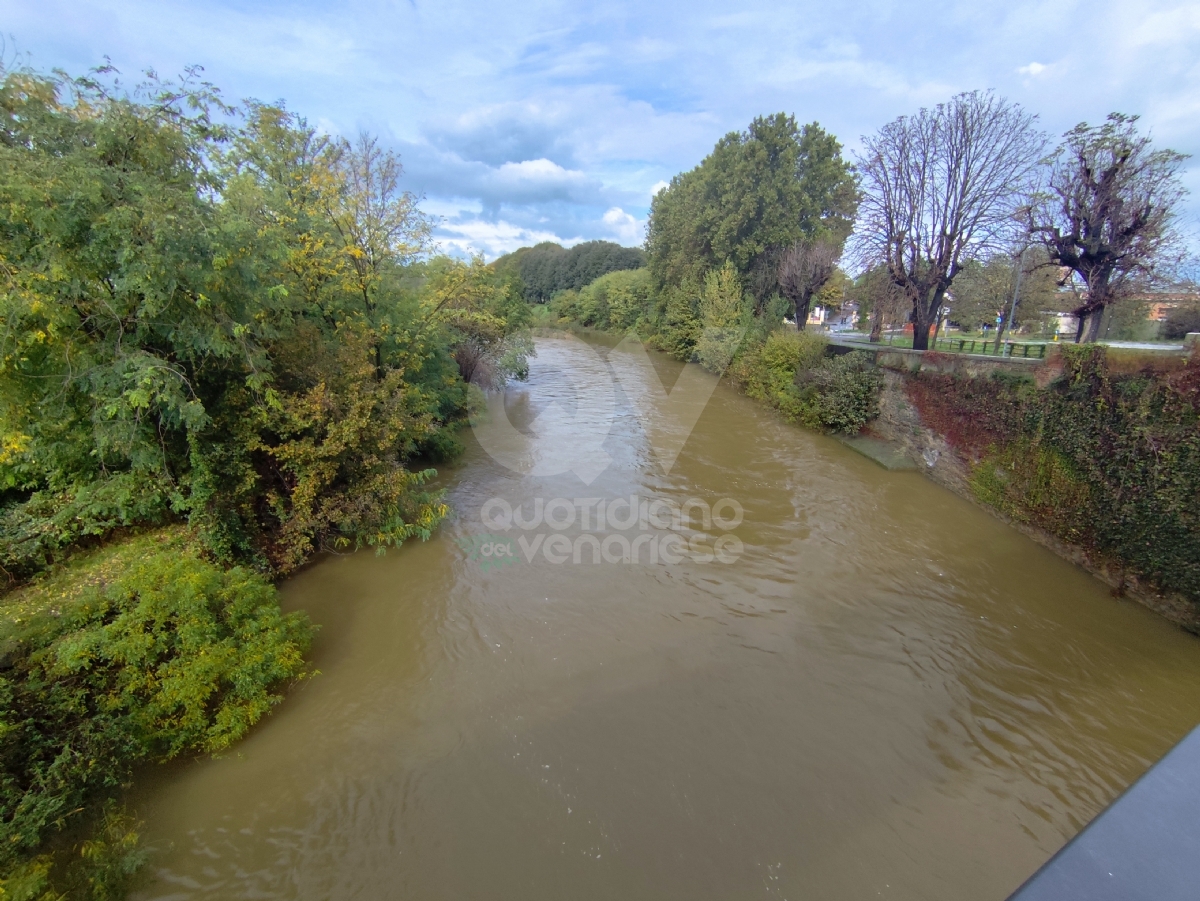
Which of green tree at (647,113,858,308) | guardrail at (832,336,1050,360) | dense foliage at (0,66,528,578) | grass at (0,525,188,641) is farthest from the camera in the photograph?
green tree at (647,113,858,308)

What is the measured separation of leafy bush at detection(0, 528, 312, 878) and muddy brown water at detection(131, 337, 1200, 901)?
444mm

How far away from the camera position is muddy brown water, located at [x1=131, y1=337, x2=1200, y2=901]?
415cm

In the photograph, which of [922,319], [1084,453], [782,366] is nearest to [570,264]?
[782,366]

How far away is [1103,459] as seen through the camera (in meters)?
8.63

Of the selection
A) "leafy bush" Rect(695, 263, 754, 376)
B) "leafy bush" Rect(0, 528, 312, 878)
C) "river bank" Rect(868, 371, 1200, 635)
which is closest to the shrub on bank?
"river bank" Rect(868, 371, 1200, 635)

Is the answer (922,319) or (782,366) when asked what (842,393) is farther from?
(922,319)

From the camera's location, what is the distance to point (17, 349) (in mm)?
5074

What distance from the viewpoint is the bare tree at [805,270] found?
23.2 m

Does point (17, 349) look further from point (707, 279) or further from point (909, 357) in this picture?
point (707, 279)

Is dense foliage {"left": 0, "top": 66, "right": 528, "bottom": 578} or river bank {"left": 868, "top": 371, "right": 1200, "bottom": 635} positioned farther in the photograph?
river bank {"left": 868, "top": 371, "right": 1200, "bottom": 635}

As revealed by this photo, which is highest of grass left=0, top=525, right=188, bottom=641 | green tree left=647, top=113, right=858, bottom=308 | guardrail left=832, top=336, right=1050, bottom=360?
green tree left=647, top=113, right=858, bottom=308

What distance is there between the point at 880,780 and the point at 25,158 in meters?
9.94

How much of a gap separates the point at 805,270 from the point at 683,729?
22.7m

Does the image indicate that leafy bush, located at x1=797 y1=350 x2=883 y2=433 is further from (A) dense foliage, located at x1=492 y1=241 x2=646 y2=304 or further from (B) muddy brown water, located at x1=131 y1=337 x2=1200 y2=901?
(A) dense foliage, located at x1=492 y1=241 x2=646 y2=304
